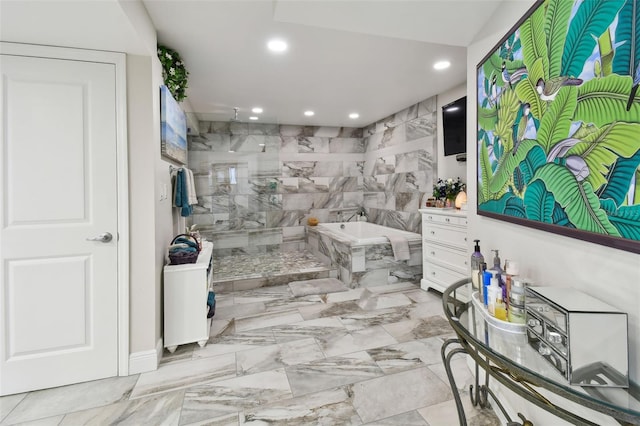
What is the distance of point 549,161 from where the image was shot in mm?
1163

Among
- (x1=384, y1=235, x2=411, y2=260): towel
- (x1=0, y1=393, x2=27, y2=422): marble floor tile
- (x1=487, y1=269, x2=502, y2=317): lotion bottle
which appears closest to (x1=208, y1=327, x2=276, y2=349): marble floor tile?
(x1=0, y1=393, x2=27, y2=422): marble floor tile

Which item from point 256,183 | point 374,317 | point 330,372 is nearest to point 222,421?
point 330,372

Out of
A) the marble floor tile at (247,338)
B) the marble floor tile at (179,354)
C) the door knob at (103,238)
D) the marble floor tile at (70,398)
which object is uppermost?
the door knob at (103,238)

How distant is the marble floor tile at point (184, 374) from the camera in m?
1.88

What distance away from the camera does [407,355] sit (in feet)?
7.25

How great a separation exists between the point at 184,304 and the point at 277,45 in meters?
2.31

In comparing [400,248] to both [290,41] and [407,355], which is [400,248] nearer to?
[407,355]

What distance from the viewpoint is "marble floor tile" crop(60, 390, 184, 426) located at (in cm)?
161

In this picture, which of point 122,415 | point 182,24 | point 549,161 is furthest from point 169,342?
point 549,161

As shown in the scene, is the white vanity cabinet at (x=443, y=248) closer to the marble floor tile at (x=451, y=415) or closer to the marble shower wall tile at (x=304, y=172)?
the marble shower wall tile at (x=304, y=172)

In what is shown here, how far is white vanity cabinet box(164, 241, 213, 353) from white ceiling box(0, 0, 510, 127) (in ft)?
A: 5.26

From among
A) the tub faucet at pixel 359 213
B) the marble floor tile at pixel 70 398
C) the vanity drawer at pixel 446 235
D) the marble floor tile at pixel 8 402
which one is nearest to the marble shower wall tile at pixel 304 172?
the tub faucet at pixel 359 213

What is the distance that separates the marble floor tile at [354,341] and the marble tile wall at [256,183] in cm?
273

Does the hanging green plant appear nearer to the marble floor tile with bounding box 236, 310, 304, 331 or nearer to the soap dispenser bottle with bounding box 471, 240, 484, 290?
the marble floor tile with bounding box 236, 310, 304, 331
